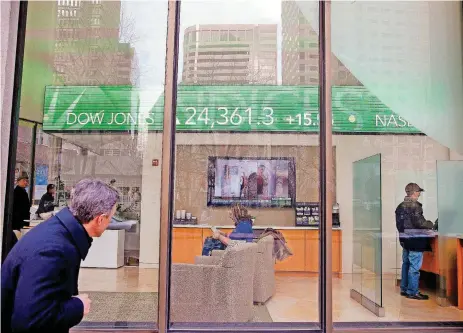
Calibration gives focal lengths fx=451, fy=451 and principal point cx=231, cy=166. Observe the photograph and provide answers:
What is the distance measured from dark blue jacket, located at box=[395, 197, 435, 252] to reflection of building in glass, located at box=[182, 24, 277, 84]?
105 inches

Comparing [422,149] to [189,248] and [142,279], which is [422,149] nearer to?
[189,248]

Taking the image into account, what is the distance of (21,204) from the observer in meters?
3.53

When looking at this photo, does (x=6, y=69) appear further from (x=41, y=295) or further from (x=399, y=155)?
(x=399, y=155)

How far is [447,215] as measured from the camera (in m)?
5.17

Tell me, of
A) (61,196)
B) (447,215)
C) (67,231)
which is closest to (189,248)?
(61,196)

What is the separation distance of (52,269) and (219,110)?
17.2 ft

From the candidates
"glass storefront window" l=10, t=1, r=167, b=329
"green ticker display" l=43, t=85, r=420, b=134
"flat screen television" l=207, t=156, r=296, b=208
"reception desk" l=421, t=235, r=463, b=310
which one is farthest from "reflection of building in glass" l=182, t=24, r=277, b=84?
"reception desk" l=421, t=235, r=463, b=310

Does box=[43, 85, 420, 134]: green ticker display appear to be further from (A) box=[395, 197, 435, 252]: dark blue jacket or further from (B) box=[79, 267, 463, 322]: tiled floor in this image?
(B) box=[79, 267, 463, 322]: tiled floor

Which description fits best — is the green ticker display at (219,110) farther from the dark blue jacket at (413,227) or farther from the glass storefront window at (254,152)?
the dark blue jacket at (413,227)

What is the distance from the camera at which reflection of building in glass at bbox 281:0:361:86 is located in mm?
4836

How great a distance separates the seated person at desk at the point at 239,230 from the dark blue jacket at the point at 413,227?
2077 millimetres

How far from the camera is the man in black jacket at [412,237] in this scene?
5.81m

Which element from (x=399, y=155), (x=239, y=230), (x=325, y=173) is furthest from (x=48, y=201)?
(x=399, y=155)

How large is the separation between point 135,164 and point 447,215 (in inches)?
141
